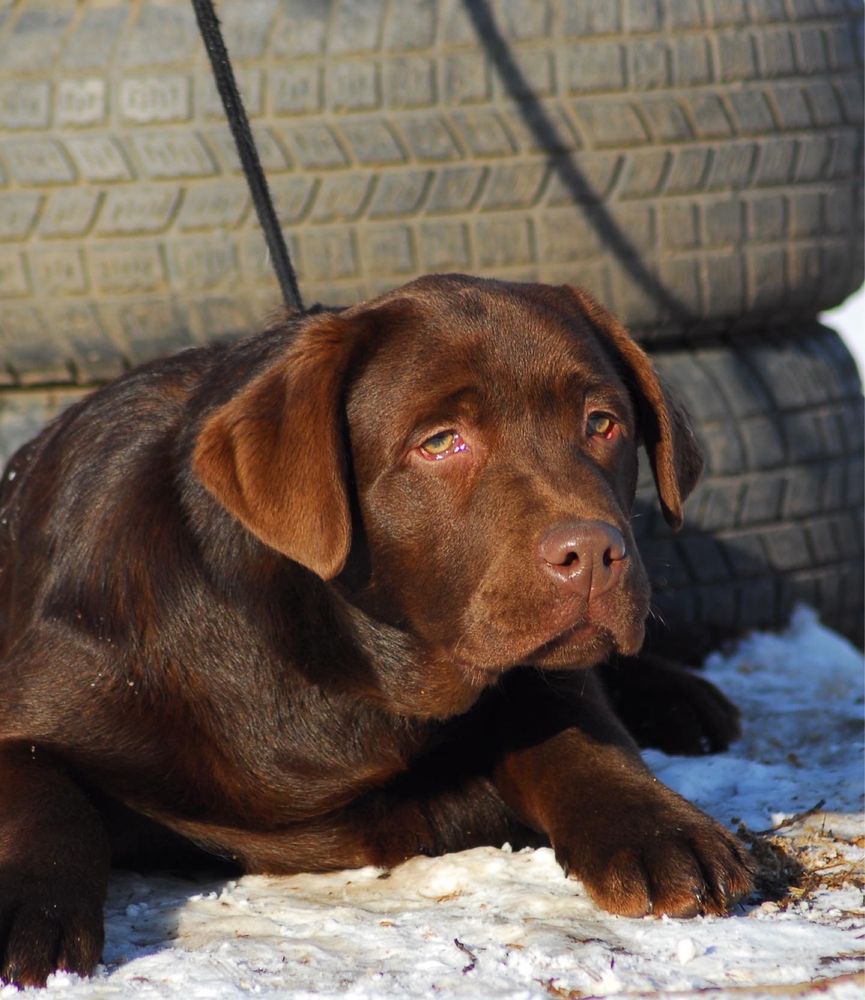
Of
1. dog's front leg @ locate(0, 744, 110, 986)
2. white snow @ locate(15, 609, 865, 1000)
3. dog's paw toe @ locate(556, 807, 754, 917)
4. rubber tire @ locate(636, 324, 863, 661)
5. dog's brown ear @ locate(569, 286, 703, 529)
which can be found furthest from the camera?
rubber tire @ locate(636, 324, 863, 661)

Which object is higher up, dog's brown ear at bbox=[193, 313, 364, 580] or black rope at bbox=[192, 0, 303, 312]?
black rope at bbox=[192, 0, 303, 312]

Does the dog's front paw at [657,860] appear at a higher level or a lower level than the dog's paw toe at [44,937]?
lower

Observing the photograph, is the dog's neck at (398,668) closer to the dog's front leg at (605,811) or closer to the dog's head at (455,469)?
the dog's head at (455,469)

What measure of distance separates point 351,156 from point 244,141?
0.74 meters

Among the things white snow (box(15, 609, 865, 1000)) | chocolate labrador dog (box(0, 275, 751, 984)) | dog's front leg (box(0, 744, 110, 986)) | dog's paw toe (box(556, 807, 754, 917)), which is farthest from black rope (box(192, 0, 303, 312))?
dog's paw toe (box(556, 807, 754, 917))

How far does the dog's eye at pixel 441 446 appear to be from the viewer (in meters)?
3.03

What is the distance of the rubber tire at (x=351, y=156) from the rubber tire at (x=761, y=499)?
41 centimetres

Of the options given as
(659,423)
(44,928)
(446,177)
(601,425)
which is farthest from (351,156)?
(44,928)

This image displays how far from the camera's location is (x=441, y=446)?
9.95 ft

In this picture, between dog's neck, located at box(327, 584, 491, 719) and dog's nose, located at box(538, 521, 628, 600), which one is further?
dog's neck, located at box(327, 584, 491, 719)

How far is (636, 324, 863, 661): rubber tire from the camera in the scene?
4.94 meters

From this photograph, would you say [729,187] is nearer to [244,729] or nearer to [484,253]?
[484,253]

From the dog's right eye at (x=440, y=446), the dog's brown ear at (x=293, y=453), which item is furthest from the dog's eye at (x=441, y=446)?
the dog's brown ear at (x=293, y=453)

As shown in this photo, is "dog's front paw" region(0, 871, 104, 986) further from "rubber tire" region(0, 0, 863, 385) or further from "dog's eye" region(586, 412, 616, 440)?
"rubber tire" region(0, 0, 863, 385)
